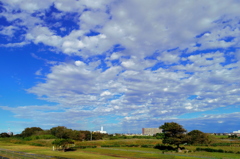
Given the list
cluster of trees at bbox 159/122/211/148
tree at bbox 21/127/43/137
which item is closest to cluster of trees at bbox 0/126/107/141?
tree at bbox 21/127/43/137

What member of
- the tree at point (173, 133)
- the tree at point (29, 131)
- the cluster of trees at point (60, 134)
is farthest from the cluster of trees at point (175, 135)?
the tree at point (29, 131)

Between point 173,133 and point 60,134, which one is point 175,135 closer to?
point 173,133

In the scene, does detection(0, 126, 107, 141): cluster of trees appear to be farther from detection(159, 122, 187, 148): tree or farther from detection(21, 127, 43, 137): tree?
detection(159, 122, 187, 148): tree

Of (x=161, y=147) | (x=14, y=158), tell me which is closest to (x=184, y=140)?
(x=161, y=147)

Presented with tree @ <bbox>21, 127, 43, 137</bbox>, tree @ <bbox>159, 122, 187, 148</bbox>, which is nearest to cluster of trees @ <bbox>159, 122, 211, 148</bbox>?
tree @ <bbox>159, 122, 187, 148</bbox>

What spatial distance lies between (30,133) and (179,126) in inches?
5087

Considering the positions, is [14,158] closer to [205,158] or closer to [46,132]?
[205,158]

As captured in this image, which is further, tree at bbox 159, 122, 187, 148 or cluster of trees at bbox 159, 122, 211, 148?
tree at bbox 159, 122, 187, 148

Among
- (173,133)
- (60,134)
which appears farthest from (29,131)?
(173,133)

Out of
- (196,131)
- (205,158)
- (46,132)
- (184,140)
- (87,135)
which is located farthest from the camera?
(46,132)

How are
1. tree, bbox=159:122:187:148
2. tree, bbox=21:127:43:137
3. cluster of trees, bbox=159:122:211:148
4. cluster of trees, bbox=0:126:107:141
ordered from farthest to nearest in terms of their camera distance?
tree, bbox=21:127:43:137
cluster of trees, bbox=0:126:107:141
tree, bbox=159:122:187:148
cluster of trees, bbox=159:122:211:148

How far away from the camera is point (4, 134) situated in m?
177

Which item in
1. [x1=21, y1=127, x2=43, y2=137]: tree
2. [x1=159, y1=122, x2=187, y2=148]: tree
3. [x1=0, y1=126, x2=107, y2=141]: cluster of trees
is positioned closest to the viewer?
[x1=159, y1=122, x2=187, y2=148]: tree

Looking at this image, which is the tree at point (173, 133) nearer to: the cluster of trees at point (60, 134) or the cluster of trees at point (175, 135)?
the cluster of trees at point (175, 135)
